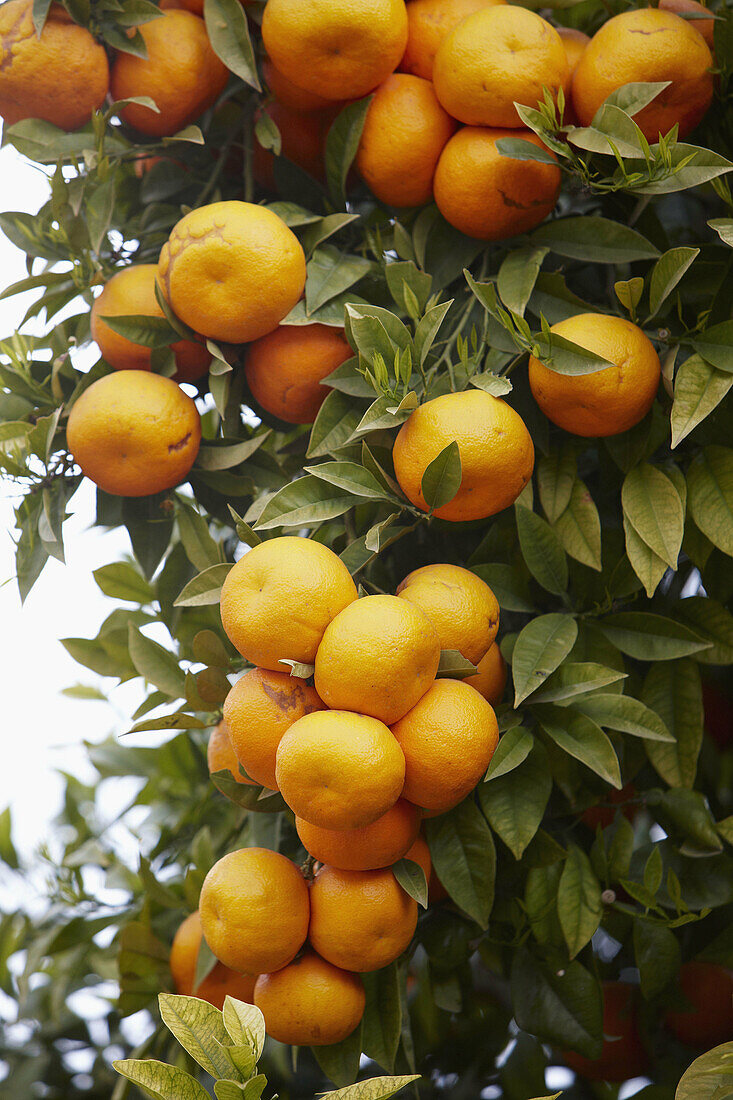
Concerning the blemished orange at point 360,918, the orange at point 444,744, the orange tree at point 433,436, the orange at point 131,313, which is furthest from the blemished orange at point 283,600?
the orange at point 131,313

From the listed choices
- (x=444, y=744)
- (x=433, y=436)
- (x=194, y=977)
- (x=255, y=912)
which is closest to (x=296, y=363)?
(x=433, y=436)

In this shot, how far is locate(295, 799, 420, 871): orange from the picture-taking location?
750mm

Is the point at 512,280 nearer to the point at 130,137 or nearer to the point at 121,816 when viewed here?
the point at 130,137

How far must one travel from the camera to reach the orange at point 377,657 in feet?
2.31

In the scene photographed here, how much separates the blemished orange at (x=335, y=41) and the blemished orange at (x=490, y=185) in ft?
0.39

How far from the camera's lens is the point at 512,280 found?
3.02 ft

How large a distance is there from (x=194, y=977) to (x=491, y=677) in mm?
505

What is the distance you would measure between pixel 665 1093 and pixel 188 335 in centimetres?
100

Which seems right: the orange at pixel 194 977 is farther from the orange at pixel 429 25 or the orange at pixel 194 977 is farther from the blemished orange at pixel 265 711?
the orange at pixel 429 25

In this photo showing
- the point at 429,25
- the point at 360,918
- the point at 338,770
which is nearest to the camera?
the point at 338,770

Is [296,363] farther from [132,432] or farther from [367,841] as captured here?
[367,841]

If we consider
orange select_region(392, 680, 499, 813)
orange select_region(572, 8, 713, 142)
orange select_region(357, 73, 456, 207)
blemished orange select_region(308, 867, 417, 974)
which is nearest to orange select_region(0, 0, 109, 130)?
orange select_region(357, 73, 456, 207)

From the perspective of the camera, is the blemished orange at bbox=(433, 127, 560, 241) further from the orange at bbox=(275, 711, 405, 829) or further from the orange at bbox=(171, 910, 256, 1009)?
the orange at bbox=(171, 910, 256, 1009)

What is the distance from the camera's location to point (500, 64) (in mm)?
890
